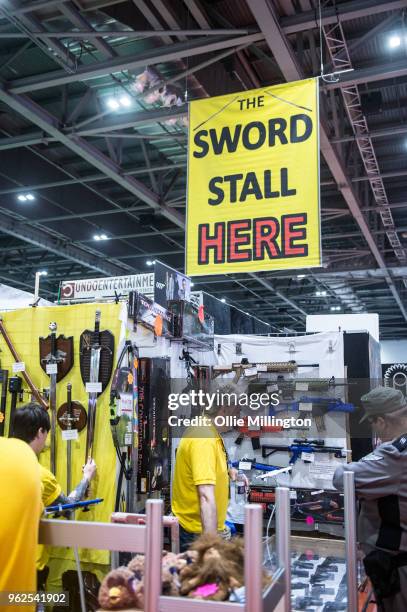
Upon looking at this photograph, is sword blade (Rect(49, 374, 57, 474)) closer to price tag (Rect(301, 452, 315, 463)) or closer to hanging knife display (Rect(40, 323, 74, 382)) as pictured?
hanging knife display (Rect(40, 323, 74, 382))

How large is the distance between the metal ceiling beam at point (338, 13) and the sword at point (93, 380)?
3.30 m

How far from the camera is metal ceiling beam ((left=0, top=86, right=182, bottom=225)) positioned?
6418 millimetres

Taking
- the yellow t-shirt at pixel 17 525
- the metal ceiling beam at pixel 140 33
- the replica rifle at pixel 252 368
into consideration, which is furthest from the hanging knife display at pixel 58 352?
the replica rifle at pixel 252 368

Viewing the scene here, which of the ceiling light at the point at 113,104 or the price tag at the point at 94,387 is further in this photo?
the ceiling light at the point at 113,104

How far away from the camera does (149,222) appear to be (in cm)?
1091

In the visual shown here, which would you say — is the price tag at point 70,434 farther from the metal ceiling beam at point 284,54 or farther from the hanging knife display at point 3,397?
the metal ceiling beam at point 284,54

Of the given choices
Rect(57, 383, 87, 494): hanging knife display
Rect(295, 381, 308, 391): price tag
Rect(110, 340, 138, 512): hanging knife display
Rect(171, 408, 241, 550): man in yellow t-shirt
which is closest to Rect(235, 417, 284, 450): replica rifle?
Rect(295, 381, 308, 391): price tag

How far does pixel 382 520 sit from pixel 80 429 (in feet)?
7.03

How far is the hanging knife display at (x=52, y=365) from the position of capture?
12.8 ft

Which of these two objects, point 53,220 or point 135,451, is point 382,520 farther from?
point 53,220

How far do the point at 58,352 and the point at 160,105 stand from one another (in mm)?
3787

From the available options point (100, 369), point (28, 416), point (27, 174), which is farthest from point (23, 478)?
point (27, 174)

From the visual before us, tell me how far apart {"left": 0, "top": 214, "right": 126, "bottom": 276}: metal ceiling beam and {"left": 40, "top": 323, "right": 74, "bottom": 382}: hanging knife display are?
686 cm

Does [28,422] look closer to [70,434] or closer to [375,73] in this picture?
[70,434]
